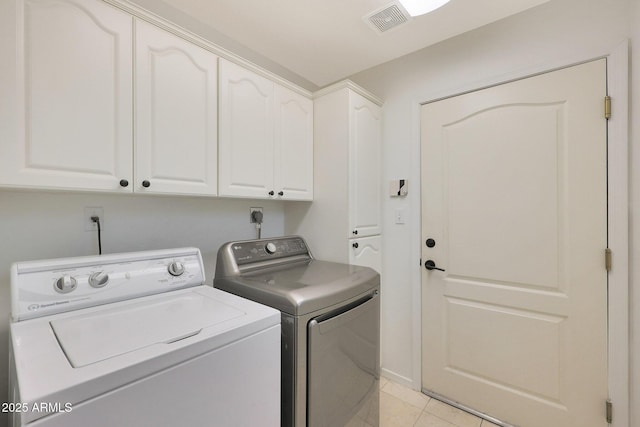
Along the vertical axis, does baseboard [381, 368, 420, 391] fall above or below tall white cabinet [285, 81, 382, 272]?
below

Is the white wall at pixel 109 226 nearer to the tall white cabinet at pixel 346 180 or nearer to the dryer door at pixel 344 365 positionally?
the tall white cabinet at pixel 346 180

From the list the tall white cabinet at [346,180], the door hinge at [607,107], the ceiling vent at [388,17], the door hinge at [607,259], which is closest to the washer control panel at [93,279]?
the tall white cabinet at [346,180]

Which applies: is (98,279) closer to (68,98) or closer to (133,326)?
(133,326)

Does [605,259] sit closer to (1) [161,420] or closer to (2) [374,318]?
(2) [374,318]

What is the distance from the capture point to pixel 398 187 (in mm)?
2035

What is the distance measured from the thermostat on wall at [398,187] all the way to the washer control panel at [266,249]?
0.78m

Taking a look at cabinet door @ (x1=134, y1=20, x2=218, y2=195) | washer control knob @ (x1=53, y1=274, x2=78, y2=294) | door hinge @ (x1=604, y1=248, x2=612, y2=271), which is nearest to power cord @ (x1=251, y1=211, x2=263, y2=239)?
cabinet door @ (x1=134, y1=20, x2=218, y2=195)

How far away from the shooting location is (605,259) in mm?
1369

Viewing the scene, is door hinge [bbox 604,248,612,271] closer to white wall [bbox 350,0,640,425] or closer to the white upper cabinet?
white wall [bbox 350,0,640,425]

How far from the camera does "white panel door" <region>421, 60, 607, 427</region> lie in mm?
1413

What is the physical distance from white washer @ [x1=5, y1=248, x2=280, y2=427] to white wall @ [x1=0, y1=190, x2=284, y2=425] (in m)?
0.31

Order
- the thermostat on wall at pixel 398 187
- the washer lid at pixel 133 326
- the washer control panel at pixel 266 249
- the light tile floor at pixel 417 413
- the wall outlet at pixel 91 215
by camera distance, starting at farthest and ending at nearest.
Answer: the thermostat on wall at pixel 398 187 < the light tile floor at pixel 417 413 < the washer control panel at pixel 266 249 < the wall outlet at pixel 91 215 < the washer lid at pixel 133 326

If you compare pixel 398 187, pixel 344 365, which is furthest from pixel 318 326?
pixel 398 187

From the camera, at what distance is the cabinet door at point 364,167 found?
1.87 meters
